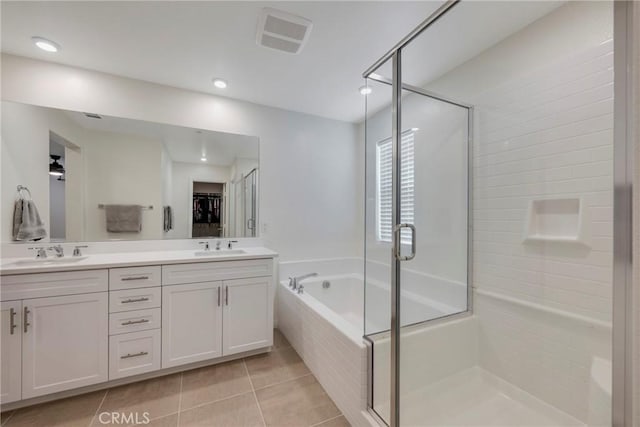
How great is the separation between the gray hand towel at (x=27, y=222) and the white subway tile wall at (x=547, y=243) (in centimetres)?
336

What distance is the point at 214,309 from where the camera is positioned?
2039mm

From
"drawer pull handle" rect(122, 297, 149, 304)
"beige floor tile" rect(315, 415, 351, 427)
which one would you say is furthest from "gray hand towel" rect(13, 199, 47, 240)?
"beige floor tile" rect(315, 415, 351, 427)

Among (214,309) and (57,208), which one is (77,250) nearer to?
(57,208)

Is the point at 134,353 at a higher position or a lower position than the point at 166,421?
higher

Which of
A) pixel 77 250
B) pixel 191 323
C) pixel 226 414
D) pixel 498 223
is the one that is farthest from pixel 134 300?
pixel 498 223

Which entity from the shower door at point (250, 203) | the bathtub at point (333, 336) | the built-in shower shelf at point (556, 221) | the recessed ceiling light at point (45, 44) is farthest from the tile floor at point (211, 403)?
the recessed ceiling light at point (45, 44)

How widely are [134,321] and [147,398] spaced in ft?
1.66

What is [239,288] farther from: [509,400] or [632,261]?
[632,261]

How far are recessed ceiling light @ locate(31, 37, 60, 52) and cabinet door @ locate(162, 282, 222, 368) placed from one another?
6.20 feet

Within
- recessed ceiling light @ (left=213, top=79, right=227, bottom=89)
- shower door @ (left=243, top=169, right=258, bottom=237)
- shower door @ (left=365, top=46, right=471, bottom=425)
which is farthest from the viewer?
shower door @ (left=243, top=169, right=258, bottom=237)

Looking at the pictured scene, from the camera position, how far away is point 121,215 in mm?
2234

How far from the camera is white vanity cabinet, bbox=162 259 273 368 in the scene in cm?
191

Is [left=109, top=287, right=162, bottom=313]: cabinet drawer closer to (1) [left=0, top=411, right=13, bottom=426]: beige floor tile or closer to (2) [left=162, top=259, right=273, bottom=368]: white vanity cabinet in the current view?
(2) [left=162, top=259, right=273, bottom=368]: white vanity cabinet

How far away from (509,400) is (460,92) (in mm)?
2199
